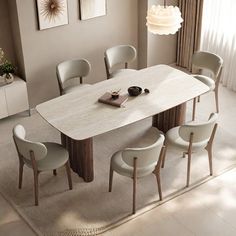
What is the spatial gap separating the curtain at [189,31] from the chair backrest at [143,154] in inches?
132

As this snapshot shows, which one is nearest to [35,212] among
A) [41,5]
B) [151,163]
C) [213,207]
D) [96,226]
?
[96,226]

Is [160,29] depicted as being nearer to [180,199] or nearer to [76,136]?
[76,136]

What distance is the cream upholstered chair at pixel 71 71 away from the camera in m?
6.37

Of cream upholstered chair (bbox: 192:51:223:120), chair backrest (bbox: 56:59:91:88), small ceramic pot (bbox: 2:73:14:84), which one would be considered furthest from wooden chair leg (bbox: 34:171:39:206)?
cream upholstered chair (bbox: 192:51:223:120)

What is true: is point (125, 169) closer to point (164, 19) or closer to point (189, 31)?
point (164, 19)

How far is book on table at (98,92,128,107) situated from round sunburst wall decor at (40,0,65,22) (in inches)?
62.2

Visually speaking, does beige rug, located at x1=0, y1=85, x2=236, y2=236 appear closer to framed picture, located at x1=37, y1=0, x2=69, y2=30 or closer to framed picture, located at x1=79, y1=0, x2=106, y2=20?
framed picture, located at x1=37, y1=0, x2=69, y2=30

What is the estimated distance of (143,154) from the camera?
4.64 meters

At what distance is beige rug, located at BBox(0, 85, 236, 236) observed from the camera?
4.88m

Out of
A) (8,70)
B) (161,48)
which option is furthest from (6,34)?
(161,48)

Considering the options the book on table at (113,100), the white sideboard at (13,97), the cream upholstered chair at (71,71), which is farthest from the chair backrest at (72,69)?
the book on table at (113,100)

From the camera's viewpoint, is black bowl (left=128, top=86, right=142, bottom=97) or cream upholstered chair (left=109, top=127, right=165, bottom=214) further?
black bowl (left=128, top=86, right=142, bottom=97)

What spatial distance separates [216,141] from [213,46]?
2.04 m

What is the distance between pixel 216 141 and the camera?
6.14 m
